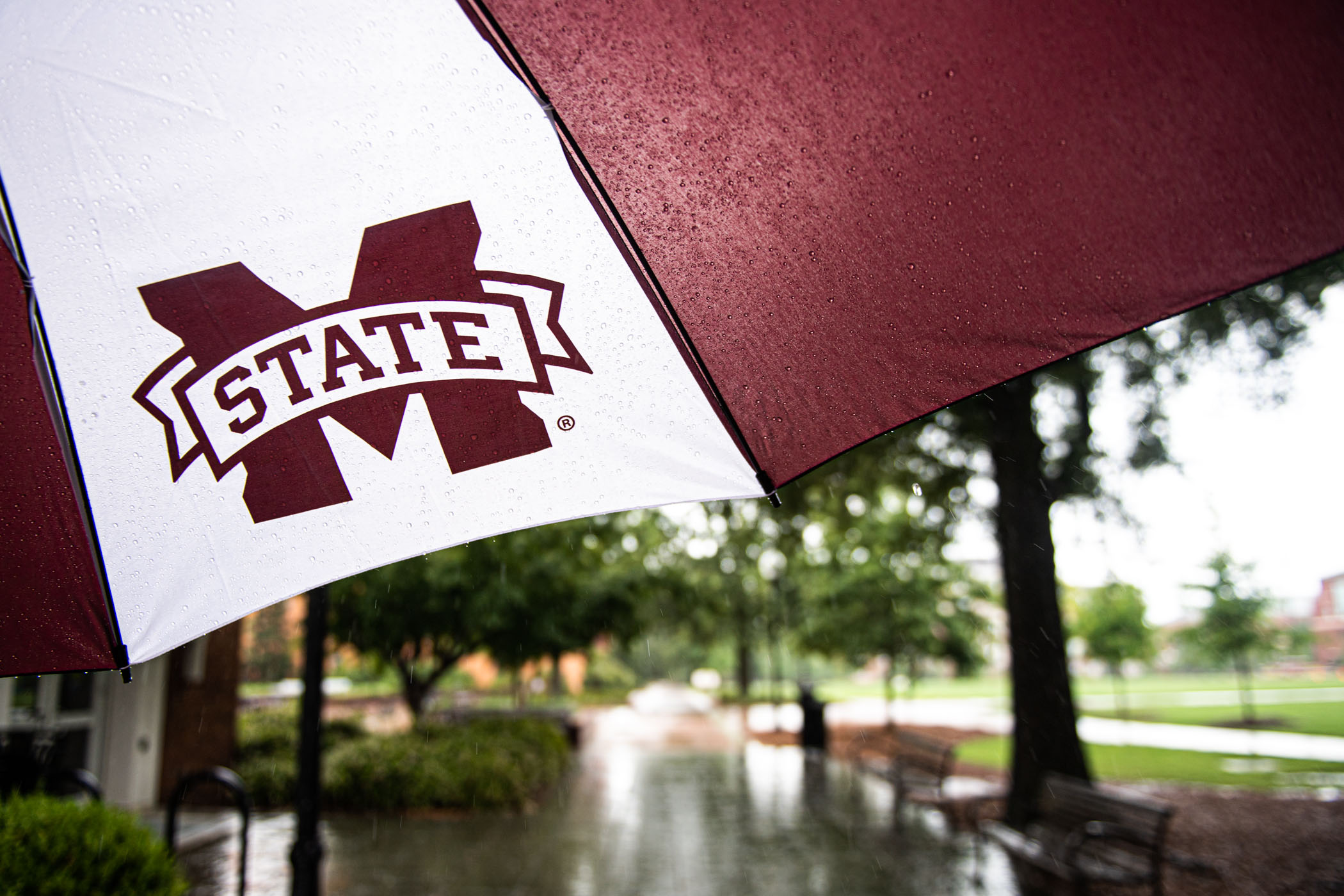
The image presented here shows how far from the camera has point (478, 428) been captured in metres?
1.91

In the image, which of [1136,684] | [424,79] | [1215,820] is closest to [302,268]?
[424,79]

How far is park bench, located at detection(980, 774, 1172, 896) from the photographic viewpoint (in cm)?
566

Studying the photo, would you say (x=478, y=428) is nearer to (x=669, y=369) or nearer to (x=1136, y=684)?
(x=669, y=369)

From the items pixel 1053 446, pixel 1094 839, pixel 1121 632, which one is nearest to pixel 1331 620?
pixel 1121 632

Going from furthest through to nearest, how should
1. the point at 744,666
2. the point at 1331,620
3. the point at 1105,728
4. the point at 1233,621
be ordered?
the point at 1331,620 → the point at 744,666 → the point at 1105,728 → the point at 1233,621

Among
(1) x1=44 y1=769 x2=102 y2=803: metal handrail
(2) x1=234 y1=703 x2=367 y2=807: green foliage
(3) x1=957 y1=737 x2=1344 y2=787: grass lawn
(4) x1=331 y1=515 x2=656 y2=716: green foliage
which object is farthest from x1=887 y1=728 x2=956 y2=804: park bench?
(1) x1=44 y1=769 x2=102 y2=803: metal handrail

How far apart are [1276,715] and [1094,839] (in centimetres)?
2311

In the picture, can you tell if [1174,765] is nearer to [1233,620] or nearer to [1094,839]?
[1233,620]

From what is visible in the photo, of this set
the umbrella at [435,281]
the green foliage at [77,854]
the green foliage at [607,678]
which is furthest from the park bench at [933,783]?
the green foliage at [607,678]

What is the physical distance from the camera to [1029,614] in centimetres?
888

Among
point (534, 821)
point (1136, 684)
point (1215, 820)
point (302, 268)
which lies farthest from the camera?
point (1136, 684)

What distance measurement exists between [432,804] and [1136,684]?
5203cm

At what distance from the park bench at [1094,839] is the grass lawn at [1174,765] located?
6.89 metres

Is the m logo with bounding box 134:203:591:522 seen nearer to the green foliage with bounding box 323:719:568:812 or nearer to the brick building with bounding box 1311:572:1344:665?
the green foliage with bounding box 323:719:568:812
